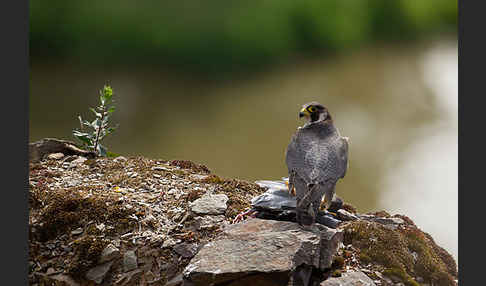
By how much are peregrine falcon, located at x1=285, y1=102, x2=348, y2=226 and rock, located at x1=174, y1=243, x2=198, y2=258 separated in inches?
22.9

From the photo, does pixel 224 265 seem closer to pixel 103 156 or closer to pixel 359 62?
pixel 103 156

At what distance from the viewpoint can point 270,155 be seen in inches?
149

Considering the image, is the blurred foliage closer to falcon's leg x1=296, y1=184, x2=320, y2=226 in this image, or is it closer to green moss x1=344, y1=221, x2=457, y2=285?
green moss x1=344, y1=221, x2=457, y2=285

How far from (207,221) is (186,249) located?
0.70 ft

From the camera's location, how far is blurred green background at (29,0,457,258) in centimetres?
388

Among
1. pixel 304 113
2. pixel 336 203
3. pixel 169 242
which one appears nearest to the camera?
pixel 304 113

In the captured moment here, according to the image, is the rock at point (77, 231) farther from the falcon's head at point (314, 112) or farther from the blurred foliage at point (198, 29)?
the blurred foliage at point (198, 29)

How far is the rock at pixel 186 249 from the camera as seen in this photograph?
8.11 ft

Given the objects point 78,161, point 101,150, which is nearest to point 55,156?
point 78,161

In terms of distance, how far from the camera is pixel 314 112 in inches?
95.9

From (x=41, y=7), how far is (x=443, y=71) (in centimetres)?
337

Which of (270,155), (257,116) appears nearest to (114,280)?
(270,155)

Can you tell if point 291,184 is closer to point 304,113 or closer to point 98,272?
point 304,113

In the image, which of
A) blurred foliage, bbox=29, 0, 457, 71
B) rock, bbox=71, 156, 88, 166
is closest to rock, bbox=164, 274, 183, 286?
rock, bbox=71, 156, 88, 166
